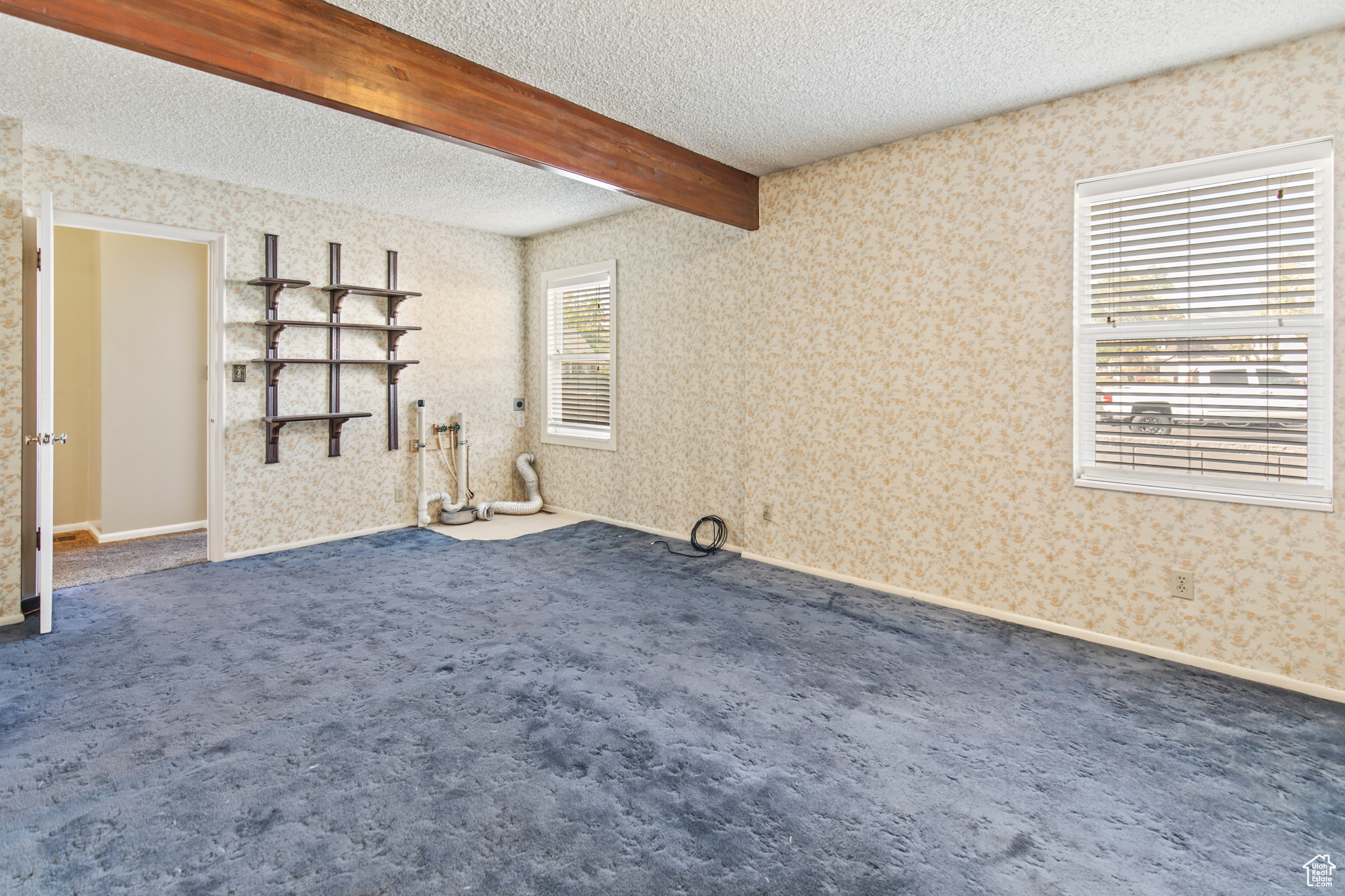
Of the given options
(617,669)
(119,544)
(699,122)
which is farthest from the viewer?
(119,544)

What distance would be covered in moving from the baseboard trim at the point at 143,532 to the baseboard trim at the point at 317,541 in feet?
4.13

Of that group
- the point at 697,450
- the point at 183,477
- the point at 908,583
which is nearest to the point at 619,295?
the point at 697,450

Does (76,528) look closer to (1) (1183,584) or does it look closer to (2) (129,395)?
(2) (129,395)

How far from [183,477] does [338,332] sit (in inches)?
73.1

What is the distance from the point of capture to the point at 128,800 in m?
1.85

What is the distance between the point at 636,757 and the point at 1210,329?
281cm

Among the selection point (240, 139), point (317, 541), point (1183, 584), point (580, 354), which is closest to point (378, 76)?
point (240, 139)

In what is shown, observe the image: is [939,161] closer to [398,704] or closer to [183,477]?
[398,704]

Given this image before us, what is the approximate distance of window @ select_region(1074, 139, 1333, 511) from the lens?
2.52 meters

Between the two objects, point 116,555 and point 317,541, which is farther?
point 317,541

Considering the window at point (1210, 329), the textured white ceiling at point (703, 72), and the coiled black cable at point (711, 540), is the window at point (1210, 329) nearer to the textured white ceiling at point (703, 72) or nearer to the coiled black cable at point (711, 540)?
Result: the textured white ceiling at point (703, 72)

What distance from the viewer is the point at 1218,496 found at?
2.68 m

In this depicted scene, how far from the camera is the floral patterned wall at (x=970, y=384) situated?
258 cm

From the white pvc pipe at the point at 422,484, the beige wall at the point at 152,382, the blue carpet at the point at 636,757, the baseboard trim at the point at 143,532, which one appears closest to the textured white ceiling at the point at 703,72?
the beige wall at the point at 152,382
